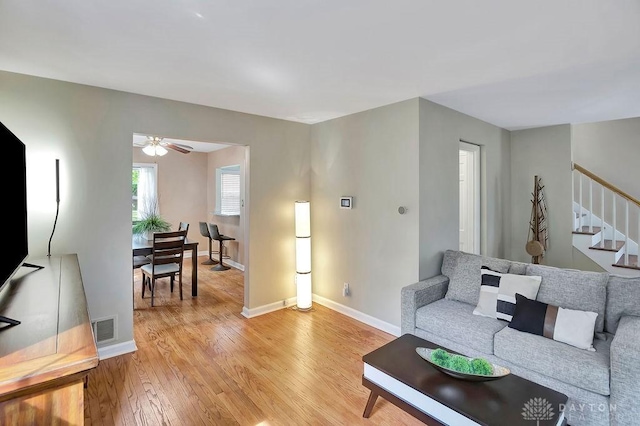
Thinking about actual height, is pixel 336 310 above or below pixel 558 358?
below

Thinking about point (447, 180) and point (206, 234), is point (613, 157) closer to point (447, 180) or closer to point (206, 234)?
point (447, 180)

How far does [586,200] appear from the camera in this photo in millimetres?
5000

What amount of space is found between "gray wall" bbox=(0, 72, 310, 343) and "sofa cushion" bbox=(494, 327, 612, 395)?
10.4 ft

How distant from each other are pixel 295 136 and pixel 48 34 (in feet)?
8.69

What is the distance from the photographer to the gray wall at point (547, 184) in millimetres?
4250

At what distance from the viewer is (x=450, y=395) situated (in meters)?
1.66

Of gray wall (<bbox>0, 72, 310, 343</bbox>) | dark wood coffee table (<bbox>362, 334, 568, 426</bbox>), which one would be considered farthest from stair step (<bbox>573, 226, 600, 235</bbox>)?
gray wall (<bbox>0, 72, 310, 343</bbox>)

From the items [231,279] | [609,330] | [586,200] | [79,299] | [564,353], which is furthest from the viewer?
[231,279]

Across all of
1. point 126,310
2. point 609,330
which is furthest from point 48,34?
point 609,330

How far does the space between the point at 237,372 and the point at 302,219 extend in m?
1.91

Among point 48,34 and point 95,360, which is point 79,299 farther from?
point 48,34

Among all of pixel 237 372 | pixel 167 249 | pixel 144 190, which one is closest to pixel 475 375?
pixel 237 372

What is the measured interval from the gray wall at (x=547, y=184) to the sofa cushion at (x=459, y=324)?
2.38 m

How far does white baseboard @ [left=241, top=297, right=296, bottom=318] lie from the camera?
3856 millimetres
